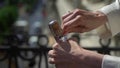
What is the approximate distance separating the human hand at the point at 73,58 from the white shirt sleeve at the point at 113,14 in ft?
2.02

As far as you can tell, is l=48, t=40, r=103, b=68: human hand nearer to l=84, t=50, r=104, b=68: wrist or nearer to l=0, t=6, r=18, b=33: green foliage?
l=84, t=50, r=104, b=68: wrist

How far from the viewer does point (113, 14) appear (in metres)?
3.04

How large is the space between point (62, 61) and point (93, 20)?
55 cm

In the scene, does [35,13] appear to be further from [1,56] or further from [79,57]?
[79,57]

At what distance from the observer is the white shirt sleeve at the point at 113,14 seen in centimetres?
301

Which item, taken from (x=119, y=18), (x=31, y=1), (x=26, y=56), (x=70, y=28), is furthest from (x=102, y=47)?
(x=31, y=1)

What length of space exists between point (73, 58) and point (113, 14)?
0.74 meters

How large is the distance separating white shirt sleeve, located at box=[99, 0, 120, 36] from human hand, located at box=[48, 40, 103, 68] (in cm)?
62

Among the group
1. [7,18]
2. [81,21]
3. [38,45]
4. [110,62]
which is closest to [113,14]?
[81,21]

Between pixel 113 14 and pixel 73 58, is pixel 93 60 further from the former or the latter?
pixel 113 14

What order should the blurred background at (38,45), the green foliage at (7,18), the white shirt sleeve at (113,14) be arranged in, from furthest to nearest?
the green foliage at (7,18) < the blurred background at (38,45) < the white shirt sleeve at (113,14)

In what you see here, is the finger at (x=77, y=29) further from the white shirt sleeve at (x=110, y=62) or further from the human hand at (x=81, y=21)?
the white shirt sleeve at (x=110, y=62)

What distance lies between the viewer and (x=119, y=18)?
Result: 10.2ft

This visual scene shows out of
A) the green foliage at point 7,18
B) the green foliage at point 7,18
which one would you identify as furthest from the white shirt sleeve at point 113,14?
the green foliage at point 7,18
